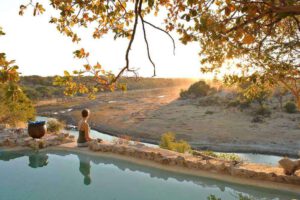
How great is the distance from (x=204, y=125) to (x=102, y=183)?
27.3 meters

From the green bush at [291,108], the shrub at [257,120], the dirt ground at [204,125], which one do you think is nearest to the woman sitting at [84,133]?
the dirt ground at [204,125]

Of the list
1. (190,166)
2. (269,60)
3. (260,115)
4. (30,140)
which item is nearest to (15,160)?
(30,140)

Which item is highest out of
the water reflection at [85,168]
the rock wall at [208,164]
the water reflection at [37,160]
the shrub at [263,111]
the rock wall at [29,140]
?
the rock wall at [208,164]

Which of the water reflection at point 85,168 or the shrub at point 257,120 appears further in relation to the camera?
the shrub at point 257,120

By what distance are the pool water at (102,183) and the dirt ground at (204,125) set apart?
1853cm

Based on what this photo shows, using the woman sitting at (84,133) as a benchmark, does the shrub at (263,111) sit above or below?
below

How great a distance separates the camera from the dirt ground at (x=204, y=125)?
97.8ft

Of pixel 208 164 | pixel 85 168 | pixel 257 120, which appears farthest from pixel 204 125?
pixel 208 164

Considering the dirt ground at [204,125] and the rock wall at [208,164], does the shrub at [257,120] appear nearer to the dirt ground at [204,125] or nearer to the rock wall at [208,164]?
the dirt ground at [204,125]

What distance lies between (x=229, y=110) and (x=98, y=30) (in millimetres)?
36084

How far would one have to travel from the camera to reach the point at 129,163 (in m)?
12.1

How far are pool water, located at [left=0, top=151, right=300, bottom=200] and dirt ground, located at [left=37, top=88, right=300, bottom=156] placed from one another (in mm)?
18526

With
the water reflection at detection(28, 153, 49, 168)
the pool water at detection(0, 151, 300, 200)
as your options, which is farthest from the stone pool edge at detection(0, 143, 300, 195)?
the water reflection at detection(28, 153, 49, 168)

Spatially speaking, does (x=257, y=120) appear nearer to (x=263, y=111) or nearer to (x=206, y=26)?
(x=263, y=111)
